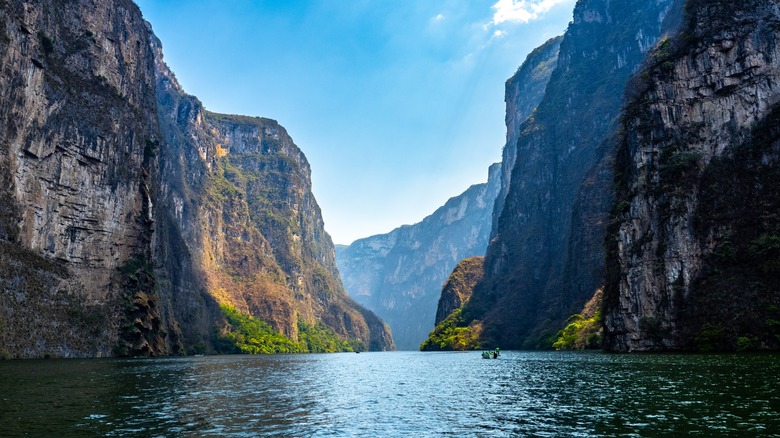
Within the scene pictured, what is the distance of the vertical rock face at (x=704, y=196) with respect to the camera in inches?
2975

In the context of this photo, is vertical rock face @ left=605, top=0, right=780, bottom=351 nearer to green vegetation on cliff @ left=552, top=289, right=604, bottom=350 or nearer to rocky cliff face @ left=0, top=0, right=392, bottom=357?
green vegetation on cliff @ left=552, top=289, right=604, bottom=350

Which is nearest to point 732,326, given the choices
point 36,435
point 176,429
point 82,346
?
point 176,429

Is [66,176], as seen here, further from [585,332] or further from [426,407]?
[585,332]

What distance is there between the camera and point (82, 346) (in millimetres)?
112125

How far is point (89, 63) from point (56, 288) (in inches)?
2523

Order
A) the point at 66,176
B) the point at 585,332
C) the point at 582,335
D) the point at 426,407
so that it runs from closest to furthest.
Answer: the point at 426,407
the point at 66,176
the point at 585,332
the point at 582,335

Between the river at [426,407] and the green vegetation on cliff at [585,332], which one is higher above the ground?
the green vegetation on cliff at [585,332]

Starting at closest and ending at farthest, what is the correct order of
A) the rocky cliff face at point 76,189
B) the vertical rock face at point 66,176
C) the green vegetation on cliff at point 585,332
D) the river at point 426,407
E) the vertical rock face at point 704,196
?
the river at point 426,407, the vertical rock face at point 704,196, the vertical rock face at point 66,176, the rocky cliff face at point 76,189, the green vegetation on cliff at point 585,332

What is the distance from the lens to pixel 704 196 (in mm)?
85375

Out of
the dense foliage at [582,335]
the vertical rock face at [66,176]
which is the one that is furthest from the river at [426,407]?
the dense foliage at [582,335]

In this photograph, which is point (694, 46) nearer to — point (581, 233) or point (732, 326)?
point (732, 326)

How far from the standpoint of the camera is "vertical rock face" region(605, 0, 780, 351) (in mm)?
75562

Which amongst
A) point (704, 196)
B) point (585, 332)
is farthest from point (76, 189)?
point (704, 196)

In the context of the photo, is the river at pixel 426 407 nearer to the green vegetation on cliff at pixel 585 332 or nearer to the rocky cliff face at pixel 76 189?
the rocky cliff face at pixel 76 189
